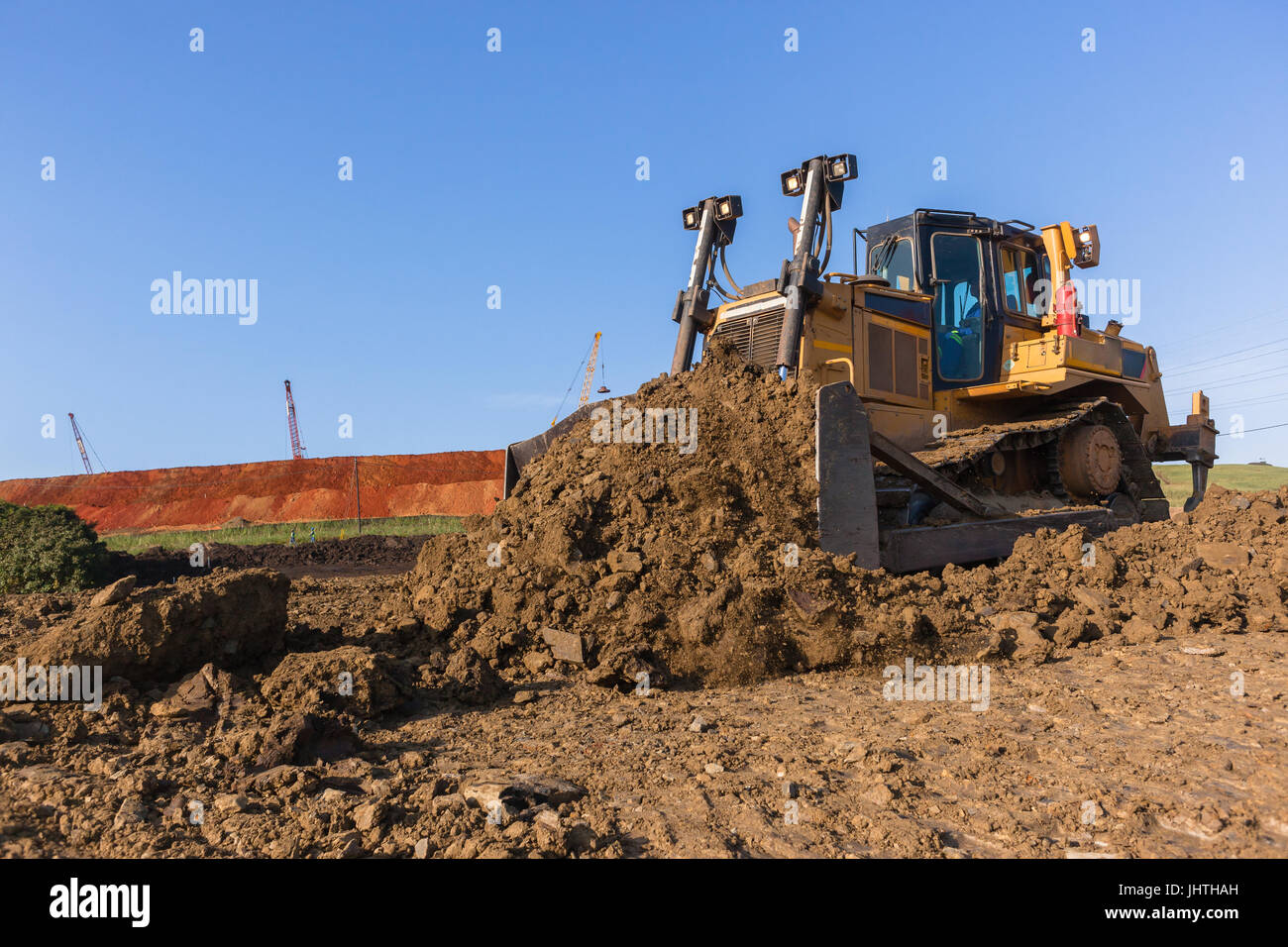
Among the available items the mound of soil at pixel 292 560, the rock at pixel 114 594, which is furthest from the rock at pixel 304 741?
the mound of soil at pixel 292 560

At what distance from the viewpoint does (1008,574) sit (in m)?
6.28

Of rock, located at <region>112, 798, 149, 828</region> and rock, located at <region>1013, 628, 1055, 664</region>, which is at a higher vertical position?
rock, located at <region>1013, 628, 1055, 664</region>

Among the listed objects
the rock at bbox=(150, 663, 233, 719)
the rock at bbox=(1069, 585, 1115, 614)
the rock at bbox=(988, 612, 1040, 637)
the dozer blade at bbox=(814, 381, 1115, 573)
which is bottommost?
the rock at bbox=(150, 663, 233, 719)

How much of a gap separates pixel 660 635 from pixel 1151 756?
2584mm

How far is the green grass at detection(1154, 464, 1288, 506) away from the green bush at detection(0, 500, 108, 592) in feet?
112

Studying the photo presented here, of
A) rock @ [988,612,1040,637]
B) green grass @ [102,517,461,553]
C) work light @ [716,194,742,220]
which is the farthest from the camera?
green grass @ [102,517,461,553]

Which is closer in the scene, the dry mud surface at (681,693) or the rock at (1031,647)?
the dry mud surface at (681,693)

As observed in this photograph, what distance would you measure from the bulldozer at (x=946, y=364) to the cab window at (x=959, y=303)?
16 mm

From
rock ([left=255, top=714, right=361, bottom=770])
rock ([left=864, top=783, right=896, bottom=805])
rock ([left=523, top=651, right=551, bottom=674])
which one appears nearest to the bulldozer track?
rock ([left=523, top=651, right=551, bottom=674])

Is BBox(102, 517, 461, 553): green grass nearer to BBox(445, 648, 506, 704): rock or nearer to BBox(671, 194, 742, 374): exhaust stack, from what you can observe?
BBox(671, 194, 742, 374): exhaust stack

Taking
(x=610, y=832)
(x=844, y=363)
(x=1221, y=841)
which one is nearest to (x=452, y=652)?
(x=610, y=832)

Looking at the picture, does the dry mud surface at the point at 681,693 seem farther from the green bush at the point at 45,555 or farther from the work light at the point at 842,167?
the green bush at the point at 45,555

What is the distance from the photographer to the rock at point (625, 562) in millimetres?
5418

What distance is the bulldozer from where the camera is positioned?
7.20m
